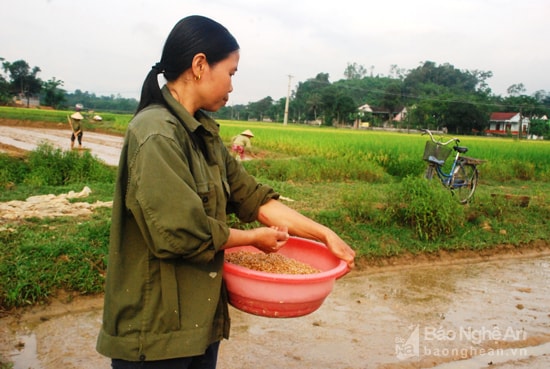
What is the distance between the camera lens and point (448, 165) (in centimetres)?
1102

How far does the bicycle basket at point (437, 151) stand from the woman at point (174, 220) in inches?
274

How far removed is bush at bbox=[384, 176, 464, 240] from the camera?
5.65 m

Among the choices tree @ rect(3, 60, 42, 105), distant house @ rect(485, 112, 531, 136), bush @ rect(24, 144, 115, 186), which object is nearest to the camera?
bush @ rect(24, 144, 115, 186)

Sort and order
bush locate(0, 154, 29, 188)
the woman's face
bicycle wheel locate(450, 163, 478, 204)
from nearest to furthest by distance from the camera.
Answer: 1. the woman's face
2. bush locate(0, 154, 29, 188)
3. bicycle wheel locate(450, 163, 478, 204)

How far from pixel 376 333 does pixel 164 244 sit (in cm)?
269

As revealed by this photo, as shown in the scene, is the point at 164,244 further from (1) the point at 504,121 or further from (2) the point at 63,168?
(1) the point at 504,121

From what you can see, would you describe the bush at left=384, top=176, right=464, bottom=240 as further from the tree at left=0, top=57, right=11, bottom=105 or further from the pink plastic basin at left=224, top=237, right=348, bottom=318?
the tree at left=0, top=57, right=11, bottom=105

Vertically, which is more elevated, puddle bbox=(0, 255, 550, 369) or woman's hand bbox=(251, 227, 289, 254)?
woman's hand bbox=(251, 227, 289, 254)

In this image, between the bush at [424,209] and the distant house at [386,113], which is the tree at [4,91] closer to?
the distant house at [386,113]

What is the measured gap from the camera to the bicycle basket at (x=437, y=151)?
788cm

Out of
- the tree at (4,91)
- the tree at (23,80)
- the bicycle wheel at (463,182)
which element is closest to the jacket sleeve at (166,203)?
the bicycle wheel at (463,182)

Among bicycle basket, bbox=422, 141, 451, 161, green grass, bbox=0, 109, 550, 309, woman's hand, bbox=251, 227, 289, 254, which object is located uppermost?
bicycle basket, bbox=422, 141, 451, 161

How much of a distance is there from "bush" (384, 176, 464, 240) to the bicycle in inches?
78.9

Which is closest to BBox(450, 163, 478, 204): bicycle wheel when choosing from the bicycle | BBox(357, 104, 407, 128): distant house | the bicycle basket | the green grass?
the bicycle
